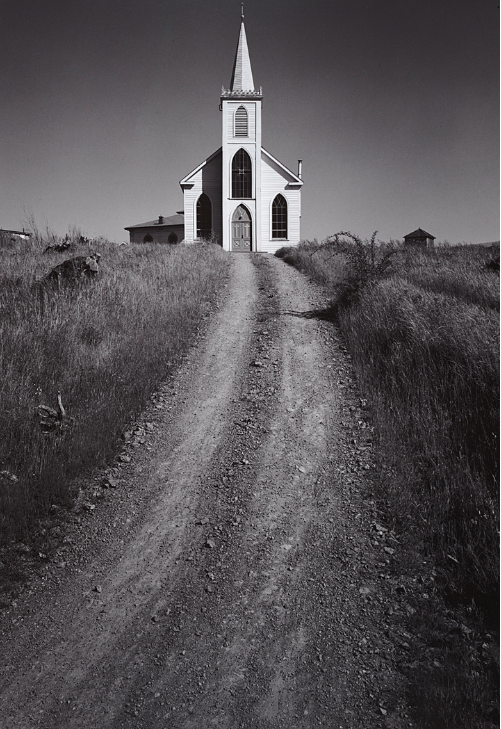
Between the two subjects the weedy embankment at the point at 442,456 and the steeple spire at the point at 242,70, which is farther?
the steeple spire at the point at 242,70

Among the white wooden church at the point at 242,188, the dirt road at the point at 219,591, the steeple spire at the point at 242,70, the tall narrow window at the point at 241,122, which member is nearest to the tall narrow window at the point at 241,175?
the white wooden church at the point at 242,188

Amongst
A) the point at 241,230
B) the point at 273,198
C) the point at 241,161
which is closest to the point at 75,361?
the point at 241,230

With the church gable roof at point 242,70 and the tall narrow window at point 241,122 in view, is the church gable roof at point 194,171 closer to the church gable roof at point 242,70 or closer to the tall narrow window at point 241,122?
the tall narrow window at point 241,122

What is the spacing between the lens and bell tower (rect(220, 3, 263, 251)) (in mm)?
30484

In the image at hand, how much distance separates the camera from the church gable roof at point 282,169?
1217 inches

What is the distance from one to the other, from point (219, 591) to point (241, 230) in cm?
2952

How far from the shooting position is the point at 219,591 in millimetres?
3871

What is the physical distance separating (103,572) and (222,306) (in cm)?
842

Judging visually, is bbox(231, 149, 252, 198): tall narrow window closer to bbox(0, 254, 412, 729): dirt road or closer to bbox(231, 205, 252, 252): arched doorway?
bbox(231, 205, 252, 252): arched doorway

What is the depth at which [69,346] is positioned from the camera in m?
7.46

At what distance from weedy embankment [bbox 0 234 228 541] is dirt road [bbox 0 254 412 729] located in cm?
42

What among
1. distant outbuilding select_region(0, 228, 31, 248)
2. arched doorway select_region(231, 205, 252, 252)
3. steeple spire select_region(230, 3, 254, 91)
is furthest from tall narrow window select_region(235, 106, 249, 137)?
distant outbuilding select_region(0, 228, 31, 248)

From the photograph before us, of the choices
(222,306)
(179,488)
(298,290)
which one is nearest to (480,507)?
(179,488)

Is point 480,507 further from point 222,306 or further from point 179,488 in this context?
point 222,306
